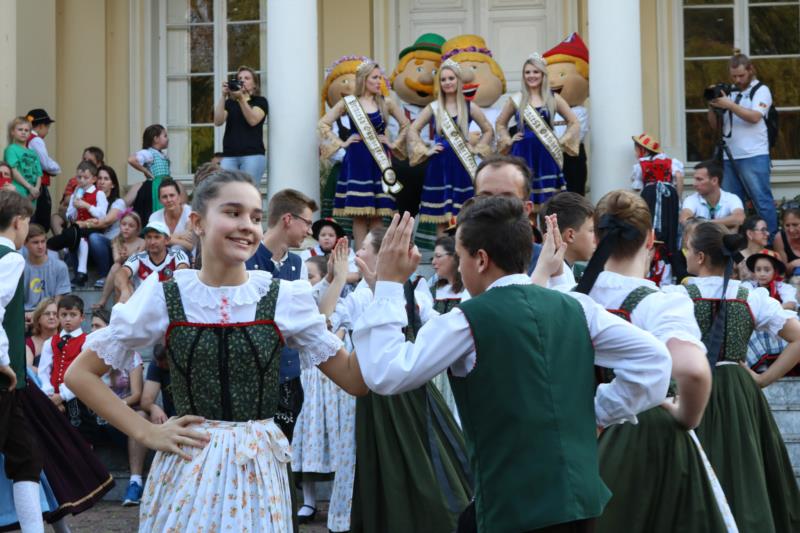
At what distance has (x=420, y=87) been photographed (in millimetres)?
12953

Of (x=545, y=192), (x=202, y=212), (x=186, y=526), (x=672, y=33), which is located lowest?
(x=186, y=526)

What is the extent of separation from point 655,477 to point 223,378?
1.77 metres

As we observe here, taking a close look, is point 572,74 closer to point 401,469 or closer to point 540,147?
point 540,147

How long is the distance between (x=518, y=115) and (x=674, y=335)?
736cm

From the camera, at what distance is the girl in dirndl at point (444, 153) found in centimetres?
1116

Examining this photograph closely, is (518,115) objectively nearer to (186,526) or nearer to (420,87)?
(420,87)

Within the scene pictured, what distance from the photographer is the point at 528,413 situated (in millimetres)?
3512

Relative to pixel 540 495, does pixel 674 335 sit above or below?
above

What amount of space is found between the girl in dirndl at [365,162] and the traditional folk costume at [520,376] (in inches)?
304

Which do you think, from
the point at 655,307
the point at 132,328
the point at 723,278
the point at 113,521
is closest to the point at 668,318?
the point at 655,307

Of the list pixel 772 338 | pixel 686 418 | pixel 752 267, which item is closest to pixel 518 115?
pixel 752 267

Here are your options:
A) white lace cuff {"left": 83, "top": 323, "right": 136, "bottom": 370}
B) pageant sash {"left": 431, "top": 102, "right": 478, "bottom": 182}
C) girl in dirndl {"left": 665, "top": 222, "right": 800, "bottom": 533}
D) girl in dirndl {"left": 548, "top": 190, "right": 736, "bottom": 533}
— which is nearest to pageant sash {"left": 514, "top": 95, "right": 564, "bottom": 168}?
pageant sash {"left": 431, "top": 102, "right": 478, "bottom": 182}

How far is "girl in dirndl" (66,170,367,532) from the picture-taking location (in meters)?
3.80

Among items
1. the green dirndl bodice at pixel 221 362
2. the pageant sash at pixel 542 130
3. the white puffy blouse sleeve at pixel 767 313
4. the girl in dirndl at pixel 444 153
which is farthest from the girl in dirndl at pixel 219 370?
the pageant sash at pixel 542 130
